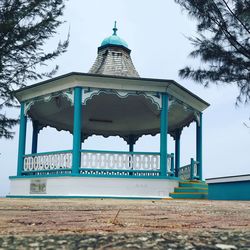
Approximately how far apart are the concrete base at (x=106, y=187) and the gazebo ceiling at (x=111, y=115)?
11.6ft

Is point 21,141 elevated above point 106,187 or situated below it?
above

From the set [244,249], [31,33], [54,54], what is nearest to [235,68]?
[54,54]

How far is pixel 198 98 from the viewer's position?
1548 cm

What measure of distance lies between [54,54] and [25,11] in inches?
48.1

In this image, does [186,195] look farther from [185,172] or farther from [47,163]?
[47,163]

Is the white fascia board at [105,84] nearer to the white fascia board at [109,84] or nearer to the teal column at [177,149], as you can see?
the white fascia board at [109,84]

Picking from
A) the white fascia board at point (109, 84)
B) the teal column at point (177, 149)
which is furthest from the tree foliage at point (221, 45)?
the teal column at point (177, 149)

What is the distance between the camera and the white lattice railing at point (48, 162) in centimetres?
1309

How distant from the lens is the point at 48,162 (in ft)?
45.5

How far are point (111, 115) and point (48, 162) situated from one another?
583cm

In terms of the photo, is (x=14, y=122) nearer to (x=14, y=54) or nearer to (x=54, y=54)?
(x=54, y=54)

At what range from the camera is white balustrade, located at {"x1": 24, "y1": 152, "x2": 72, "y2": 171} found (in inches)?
516

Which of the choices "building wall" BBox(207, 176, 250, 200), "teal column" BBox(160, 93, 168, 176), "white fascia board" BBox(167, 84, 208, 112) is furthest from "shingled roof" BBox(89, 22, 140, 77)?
"building wall" BBox(207, 176, 250, 200)

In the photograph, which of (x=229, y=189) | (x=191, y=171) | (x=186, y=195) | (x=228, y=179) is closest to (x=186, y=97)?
(x=191, y=171)
